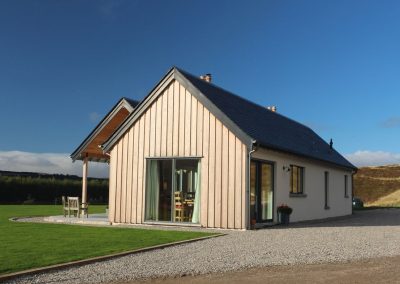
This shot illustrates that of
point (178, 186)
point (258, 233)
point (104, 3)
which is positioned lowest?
point (258, 233)

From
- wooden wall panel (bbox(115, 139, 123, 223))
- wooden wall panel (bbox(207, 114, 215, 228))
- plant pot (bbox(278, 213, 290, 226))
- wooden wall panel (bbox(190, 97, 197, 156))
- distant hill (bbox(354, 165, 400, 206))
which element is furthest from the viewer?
distant hill (bbox(354, 165, 400, 206))

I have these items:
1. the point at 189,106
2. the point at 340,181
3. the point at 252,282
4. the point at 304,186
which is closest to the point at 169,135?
the point at 189,106

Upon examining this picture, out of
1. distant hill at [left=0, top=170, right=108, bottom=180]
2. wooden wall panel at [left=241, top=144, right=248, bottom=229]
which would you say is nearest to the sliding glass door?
wooden wall panel at [left=241, top=144, right=248, bottom=229]

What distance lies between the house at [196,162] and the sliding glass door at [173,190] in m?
0.03

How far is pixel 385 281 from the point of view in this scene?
7215 mm

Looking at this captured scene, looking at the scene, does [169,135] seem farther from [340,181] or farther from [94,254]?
[340,181]

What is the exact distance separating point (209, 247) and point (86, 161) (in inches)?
468

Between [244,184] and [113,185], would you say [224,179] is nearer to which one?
[244,184]

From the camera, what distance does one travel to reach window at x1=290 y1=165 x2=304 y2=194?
750 inches

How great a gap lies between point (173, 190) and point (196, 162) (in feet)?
4.16

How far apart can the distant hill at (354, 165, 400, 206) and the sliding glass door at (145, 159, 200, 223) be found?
3419 cm

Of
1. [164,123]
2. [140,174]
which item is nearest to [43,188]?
[140,174]

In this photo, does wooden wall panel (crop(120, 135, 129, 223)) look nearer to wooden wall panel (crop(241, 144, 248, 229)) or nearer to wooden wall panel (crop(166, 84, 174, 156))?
wooden wall panel (crop(166, 84, 174, 156))

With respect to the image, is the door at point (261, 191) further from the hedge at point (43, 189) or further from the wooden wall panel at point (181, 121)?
the hedge at point (43, 189)
